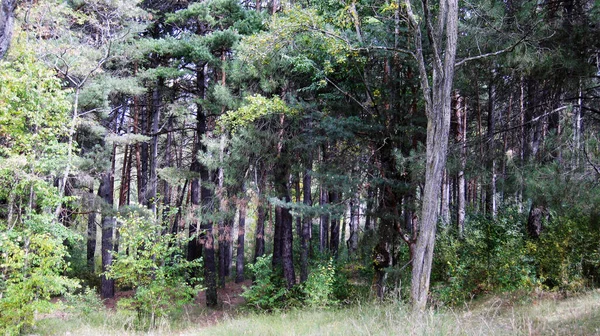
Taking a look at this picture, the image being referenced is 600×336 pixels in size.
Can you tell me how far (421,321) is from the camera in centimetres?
445

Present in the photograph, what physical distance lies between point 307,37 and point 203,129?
677 cm

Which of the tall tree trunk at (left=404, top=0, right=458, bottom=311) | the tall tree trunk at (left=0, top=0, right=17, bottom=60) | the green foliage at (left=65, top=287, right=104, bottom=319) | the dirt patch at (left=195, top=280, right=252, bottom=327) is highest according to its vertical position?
the tall tree trunk at (left=0, top=0, right=17, bottom=60)

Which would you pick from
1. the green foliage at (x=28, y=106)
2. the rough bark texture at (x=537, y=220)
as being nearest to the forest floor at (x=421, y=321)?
the rough bark texture at (x=537, y=220)

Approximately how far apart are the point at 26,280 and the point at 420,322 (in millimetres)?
7516

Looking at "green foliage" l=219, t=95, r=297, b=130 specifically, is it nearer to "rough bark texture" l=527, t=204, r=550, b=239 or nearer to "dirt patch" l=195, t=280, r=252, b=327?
"dirt patch" l=195, t=280, r=252, b=327

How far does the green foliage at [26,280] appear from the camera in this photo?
7.28 m

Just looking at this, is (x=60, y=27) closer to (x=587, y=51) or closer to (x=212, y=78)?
(x=212, y=78)

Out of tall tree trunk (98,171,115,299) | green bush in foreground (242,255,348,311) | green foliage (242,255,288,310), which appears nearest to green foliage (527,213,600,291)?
green bush in foreground (242,255,348,311)

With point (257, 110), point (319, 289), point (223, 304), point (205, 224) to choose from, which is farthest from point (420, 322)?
point (223, 304)

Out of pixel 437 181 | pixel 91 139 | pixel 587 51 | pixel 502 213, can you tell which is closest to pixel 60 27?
pixel 91 139

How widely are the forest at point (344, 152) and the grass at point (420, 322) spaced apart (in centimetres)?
8

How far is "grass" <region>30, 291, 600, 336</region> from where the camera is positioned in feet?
14.3

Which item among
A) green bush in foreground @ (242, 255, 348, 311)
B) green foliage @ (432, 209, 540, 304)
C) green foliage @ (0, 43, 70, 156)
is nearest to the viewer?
green foliage @ (0, 43, 70, 156)

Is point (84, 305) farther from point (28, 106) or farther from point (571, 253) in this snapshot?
point (571, 253)
